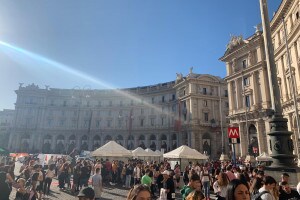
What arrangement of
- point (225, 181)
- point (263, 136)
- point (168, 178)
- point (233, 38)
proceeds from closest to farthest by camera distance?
point (225, 181), point (168, 178), point (263, 136), point (233, 38)

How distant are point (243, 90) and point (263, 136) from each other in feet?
28.2

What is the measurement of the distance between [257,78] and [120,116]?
43413 millimetres

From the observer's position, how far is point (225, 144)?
183 ft

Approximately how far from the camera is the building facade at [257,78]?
29.5 m

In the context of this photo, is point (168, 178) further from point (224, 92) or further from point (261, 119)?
point (224, 92)

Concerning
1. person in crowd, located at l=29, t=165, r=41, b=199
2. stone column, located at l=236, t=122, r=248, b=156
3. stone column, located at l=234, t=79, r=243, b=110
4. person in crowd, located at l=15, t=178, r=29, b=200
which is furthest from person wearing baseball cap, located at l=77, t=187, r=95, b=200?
stone column, located at l=234, t=79, r=243, b=110

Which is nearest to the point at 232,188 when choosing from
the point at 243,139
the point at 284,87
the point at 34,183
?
the point at 34,183

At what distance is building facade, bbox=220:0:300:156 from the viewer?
29453 millimetres

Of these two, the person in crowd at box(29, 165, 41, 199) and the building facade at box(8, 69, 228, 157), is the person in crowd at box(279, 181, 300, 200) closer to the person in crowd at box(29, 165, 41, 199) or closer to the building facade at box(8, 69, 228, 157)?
the person in crowd at box(29, 165, 41, 199)

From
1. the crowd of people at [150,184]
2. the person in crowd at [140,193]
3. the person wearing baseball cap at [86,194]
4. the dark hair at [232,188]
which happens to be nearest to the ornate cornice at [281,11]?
the crowd of people at [150,184]

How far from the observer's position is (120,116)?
72250 millimetres

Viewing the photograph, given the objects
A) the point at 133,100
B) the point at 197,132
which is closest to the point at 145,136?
the point at 133,100

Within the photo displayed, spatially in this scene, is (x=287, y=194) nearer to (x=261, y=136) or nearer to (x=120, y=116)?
(x=261, y=136)

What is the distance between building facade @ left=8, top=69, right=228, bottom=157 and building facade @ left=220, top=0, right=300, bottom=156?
592 inches
